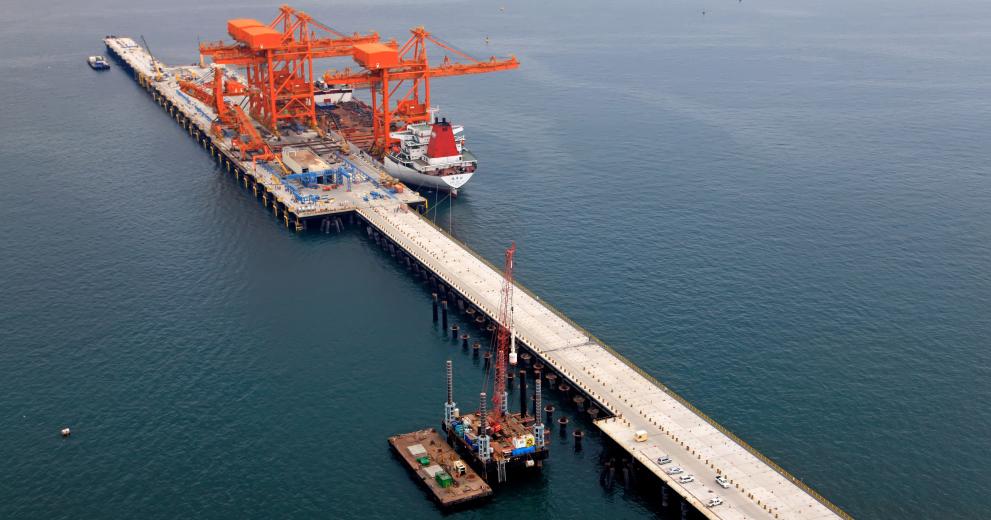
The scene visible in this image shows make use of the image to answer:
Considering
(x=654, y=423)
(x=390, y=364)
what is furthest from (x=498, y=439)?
(x=390, y=364)

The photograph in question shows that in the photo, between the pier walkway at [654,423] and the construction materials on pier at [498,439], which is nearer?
the pier walkway at [654,423]

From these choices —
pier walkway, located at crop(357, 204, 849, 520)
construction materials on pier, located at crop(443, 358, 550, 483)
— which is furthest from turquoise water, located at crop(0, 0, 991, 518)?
pier walkway, located at crop(357, 204, 849, 520)

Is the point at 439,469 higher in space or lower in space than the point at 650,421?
lower

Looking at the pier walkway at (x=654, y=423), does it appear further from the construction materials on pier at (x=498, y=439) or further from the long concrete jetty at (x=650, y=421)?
the construction materials on pier at (x=498, y=439)

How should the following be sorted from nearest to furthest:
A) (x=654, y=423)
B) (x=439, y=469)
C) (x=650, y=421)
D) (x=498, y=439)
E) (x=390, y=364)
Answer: (x=439, y=469) → (x=498, y=439) → (x=654, y=423) → (x=650, y=421) → (x=390, y=364)

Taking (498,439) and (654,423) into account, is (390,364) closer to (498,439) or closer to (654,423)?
(498,439)

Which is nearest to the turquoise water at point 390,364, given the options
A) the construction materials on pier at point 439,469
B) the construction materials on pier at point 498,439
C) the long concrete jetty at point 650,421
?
the construction materials on pier at point 439,469

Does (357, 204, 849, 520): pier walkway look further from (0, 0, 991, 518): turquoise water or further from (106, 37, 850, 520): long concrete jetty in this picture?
(0, 0, 991, 518): turquoise water

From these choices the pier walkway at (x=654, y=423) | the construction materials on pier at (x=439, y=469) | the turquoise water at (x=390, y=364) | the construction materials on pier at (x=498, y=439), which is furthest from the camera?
the construction materials on pier at (x=498, y=439)

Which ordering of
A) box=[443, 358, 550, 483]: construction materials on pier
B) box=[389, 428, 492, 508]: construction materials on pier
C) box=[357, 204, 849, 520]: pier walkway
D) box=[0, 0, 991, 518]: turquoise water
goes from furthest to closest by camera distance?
box=[443, 358, 550, 483]: construction materials on pier, box=[0, 0, 991, 518]: turquoise water, box=[389, 428, 492, 508]: construction materials on pier, box=[357, 204, 849, 520]: pier walkway
